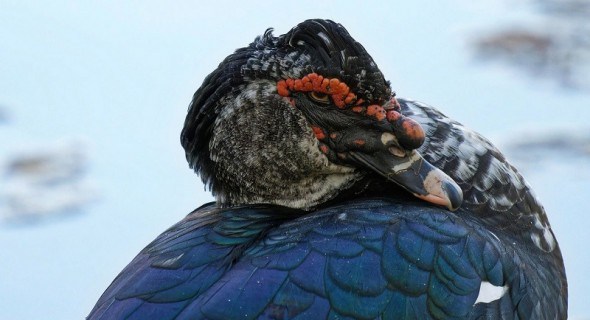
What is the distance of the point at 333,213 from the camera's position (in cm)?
320

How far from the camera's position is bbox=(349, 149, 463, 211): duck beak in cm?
321

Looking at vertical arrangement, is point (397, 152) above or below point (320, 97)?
below

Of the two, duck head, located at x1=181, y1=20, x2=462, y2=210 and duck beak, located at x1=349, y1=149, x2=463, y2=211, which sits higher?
duck head, located at x1=181, y1=20, x2=462, y2=210

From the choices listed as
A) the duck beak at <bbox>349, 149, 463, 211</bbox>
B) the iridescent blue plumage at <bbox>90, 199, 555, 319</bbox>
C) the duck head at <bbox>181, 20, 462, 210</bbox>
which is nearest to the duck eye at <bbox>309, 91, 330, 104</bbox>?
the duck head at <bbox>181, 20, 462, 210</bbox>

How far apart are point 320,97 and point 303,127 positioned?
101mm

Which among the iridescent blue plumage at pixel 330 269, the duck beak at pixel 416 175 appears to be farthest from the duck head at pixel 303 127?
the iridescent blue plumage at pixel 330 269

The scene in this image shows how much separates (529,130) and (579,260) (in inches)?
35.9

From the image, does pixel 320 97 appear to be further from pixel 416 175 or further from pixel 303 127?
pixel 416 175

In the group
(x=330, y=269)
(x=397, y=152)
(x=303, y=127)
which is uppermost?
(x=303, y=127)

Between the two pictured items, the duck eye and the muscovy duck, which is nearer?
the muscovy duck

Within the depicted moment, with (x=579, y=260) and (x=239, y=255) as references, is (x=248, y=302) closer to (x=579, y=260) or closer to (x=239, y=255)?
(x=239, y=255)

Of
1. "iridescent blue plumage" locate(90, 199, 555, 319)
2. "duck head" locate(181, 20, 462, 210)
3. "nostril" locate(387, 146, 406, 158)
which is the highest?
"duck head" locate(181, 20, 462, 210)

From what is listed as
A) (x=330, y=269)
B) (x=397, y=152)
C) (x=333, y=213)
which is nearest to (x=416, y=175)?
(x=397, y=152)

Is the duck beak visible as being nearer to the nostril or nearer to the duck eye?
the nostril
